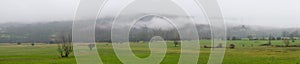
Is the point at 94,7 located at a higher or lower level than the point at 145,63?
higher

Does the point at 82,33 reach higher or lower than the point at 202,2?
lower

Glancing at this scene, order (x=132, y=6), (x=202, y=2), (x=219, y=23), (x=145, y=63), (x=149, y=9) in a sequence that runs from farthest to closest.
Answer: (x=145, y=63), (x=149, y=9), (x=219, y=23), (x=132, y=6), (x=202, y=2)

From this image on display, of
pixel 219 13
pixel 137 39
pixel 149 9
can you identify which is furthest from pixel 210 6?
pixel 137 39

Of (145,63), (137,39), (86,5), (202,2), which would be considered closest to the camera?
(86,5)

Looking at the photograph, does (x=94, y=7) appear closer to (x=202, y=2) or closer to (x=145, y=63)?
(x=202, y=2)

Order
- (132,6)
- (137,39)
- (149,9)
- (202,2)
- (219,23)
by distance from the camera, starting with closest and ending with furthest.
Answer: (202,2) < (132,6) < (219,23) < (149,9) < (137,39)

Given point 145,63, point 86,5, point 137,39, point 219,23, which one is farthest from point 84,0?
point 137,39

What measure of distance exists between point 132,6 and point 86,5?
11.3ft

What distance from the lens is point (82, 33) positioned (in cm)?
1761

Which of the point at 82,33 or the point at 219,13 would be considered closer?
the point at 219,13

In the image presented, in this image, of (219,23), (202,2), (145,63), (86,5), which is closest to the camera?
(86,5)

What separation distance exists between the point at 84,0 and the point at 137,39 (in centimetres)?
15730

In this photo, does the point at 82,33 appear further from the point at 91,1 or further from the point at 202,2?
the point at 202,2

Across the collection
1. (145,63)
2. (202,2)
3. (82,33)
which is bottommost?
(145,63)
